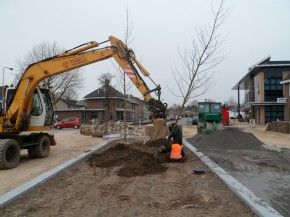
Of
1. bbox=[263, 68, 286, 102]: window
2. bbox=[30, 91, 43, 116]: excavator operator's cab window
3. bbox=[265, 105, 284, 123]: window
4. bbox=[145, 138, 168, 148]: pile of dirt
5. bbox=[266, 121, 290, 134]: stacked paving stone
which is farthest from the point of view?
bbox=[263, 68, 286, 102]: window

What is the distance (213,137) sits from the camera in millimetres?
16547

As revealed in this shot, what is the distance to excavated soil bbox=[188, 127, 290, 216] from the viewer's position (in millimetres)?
6836

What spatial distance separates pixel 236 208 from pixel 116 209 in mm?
2111

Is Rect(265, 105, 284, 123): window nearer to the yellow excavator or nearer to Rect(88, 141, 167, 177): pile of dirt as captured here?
the yellow excavator

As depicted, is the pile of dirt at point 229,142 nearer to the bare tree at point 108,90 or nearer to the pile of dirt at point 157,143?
the pile of dirt at point 157,143

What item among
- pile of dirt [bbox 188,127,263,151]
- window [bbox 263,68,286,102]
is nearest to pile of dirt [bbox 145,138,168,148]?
pile of dirt [bbox 188,127,263,151]

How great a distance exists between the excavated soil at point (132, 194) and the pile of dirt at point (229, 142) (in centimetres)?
514

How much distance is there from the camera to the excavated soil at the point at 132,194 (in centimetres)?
591

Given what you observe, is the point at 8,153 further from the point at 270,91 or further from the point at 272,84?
the point at 272,84

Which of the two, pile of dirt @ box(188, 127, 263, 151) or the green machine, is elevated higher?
the green machine

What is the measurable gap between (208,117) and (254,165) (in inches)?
543

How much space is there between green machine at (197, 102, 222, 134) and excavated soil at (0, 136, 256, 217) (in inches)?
537

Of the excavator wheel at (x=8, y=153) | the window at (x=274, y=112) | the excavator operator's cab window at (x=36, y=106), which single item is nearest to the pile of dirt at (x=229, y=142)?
the excavator operator's cab window at (x=36, y=106)

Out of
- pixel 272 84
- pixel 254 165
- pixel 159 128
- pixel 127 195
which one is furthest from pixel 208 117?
pixel 272 84
